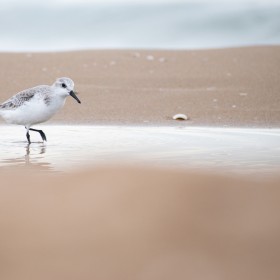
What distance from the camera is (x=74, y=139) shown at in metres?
6.75

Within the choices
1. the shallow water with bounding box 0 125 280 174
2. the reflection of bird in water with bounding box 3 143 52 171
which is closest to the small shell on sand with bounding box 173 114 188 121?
the shallow water with bounding box 0 125 280 174

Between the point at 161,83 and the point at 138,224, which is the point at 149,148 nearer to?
the point at 138,224

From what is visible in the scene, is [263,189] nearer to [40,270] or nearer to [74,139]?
[40,270]

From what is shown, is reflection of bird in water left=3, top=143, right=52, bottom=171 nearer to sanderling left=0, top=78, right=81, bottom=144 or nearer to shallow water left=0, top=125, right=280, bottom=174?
shallow water left=0, top=125, right=280, bottom=174

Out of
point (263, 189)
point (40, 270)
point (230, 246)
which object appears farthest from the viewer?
point (263, 189)

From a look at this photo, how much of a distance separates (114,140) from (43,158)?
136 cm

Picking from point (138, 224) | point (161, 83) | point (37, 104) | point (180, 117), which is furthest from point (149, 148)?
point (161, 83)

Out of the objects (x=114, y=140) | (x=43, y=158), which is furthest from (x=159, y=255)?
(x=114, y=140)

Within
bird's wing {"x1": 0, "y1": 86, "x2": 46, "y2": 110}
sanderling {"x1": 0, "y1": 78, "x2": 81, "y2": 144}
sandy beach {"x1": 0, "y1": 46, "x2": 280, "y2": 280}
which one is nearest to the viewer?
sandy beach {"x1": 0, "y1": 46, "x2": 280, "y2": 280}

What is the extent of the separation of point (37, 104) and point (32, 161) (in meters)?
2.23

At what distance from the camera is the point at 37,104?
734cm

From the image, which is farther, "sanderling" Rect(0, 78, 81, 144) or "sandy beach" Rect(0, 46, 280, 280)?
"sanderling" Rect(0, 78, 81, 144)

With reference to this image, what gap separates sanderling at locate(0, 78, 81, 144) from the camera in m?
7.34

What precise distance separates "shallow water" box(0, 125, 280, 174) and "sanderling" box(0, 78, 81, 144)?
8.2 inches
